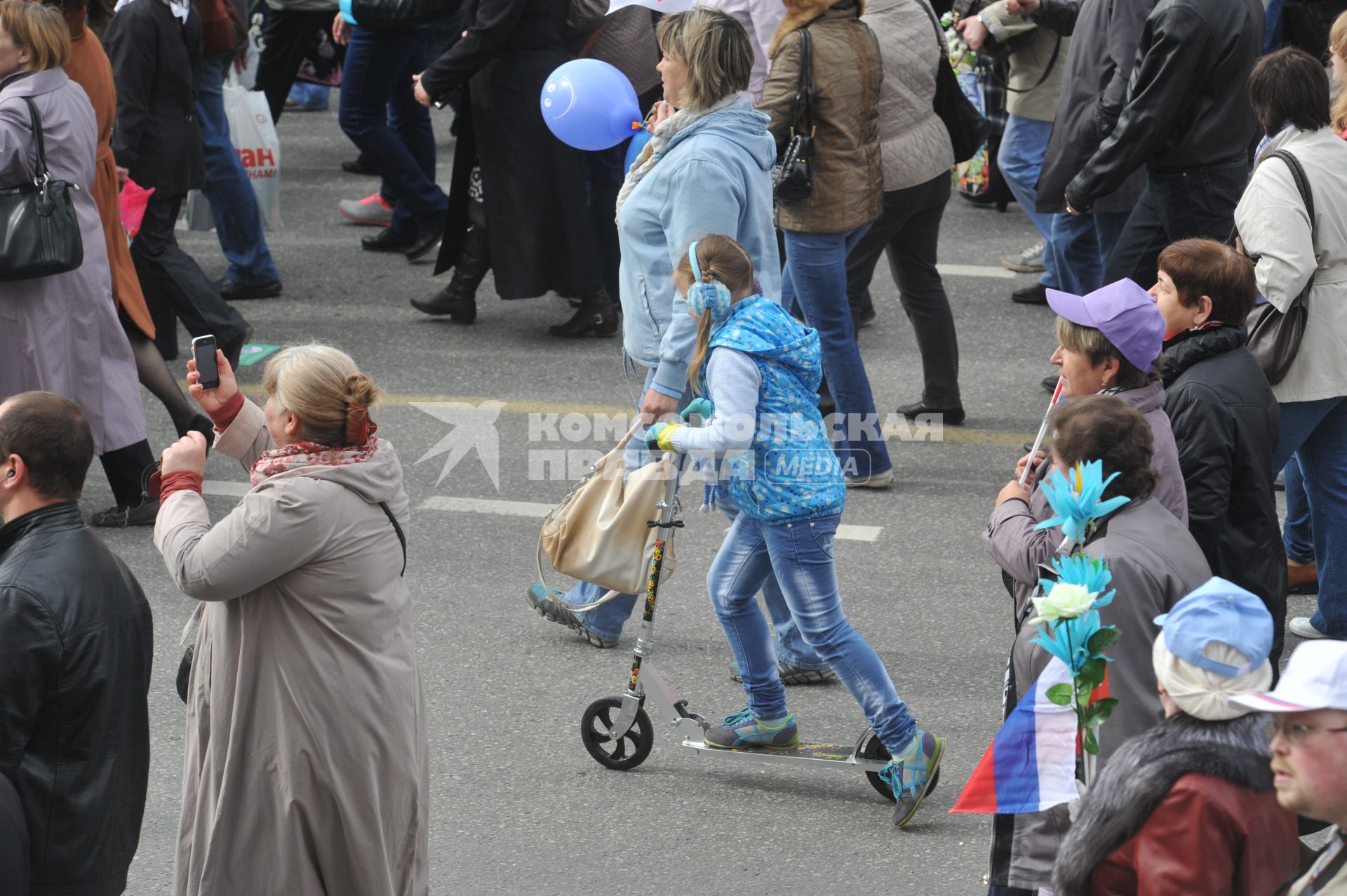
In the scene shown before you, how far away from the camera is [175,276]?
24.8 feet

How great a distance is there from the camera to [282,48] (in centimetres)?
1095

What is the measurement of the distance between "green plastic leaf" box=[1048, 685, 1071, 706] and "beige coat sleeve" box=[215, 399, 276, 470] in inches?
74.6

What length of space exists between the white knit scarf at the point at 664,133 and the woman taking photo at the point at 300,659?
2052 mm

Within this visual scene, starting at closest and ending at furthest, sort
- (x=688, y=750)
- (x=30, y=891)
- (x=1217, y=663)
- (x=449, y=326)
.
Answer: (x=1217, y=663) < (x=30, y=891) < (x=688, y=750) < (x=449, y=326)

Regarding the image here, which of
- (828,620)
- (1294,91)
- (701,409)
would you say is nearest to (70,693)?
(701,409)

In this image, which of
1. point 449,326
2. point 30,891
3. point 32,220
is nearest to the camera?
point 30,891

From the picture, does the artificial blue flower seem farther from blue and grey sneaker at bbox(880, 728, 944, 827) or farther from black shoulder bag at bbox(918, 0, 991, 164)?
black shoulder bag at bbox(918, 0, 991, 164)

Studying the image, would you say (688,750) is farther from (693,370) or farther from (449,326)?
(449,326)

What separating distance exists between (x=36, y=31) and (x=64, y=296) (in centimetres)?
96

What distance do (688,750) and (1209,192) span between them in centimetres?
312

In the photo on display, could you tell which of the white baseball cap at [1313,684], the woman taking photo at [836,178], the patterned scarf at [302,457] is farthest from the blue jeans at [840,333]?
the white baseball cap at [1313,684]

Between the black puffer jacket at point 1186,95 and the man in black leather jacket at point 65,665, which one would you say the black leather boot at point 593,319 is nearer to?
the black puffer jacket at point 1186,95

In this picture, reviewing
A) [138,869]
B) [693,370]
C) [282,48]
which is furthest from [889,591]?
[282,48]

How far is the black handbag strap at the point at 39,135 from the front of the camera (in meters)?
5.64
